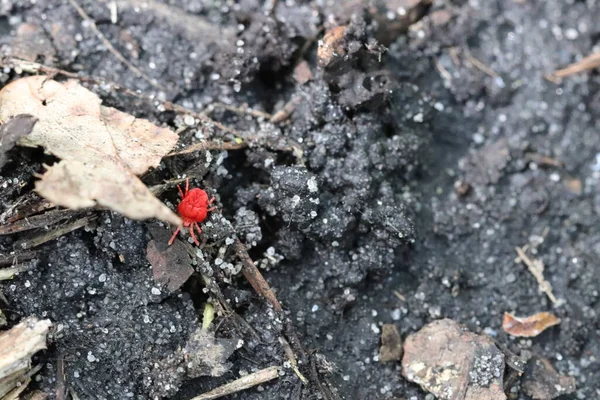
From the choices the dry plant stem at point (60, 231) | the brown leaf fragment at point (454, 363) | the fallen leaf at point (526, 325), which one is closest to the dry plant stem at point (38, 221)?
the dry plant stem at point (60, 231)

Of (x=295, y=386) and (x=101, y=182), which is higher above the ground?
(x=101, y=182)

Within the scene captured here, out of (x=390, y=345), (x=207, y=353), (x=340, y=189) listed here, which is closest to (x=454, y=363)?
(x=390, y=345)

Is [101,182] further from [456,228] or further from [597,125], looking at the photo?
[597,125]

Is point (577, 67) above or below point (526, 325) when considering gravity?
above

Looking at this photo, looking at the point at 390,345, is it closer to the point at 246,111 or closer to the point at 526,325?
the point at 526,325

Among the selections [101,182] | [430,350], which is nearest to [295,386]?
[430,350]

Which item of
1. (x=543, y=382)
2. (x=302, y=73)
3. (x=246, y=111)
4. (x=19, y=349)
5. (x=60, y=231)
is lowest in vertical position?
(x=543, y=382)
